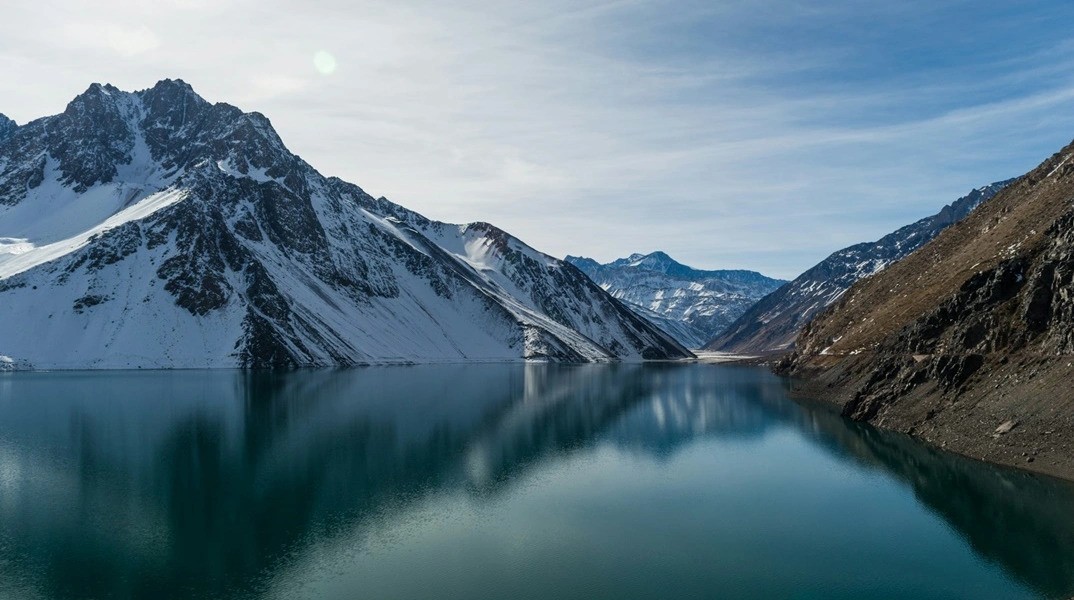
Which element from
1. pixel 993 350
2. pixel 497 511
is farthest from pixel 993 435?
pixel 497 511

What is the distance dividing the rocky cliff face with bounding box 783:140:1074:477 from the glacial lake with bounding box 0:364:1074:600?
12.2ft

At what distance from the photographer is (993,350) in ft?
264

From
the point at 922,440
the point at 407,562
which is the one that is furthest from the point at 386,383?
the point at 407,562

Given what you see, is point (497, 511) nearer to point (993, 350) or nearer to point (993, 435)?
point (993, 435)

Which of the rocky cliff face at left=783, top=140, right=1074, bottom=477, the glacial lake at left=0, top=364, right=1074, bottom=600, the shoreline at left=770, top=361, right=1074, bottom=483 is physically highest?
the rocky cliff face at left=783, top=140, right=1074, bottom=477

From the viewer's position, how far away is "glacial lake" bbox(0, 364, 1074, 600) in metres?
39.2

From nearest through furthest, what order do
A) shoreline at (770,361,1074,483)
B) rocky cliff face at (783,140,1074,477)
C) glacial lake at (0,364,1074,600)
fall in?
1. glacial lake at (0,364,1074,600)
2. shoreline at (770,361,1074,483)
3. rocky cliff face at (783,140,1074,477)

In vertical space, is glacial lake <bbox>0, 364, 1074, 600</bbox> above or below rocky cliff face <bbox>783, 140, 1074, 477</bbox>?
below

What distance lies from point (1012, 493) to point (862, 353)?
253 ft

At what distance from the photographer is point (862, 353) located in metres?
132

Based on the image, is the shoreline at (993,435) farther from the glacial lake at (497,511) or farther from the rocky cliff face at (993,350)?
the glacial lake at (497,511)

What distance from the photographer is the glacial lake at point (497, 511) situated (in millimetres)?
39250

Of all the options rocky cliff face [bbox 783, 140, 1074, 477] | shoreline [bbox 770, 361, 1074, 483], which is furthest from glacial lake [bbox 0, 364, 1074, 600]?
rocky cliff face [bbox 783, 140, 1074, 477]

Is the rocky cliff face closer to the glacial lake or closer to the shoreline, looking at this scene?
the shoreline
